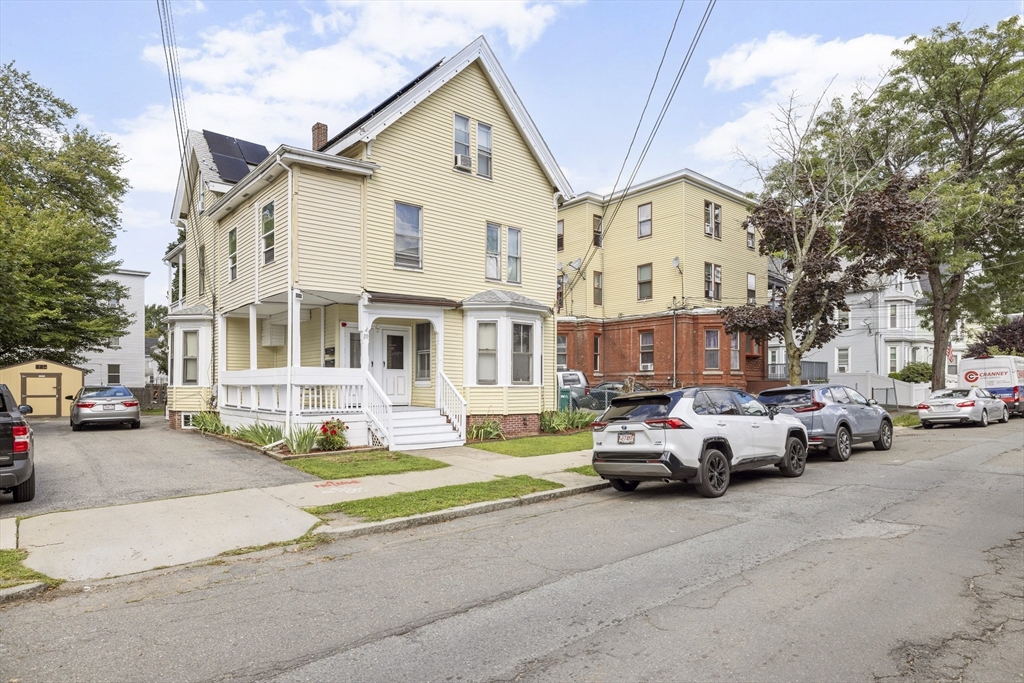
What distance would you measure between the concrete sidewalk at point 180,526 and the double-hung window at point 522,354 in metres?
7.34

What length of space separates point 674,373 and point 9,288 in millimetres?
25888

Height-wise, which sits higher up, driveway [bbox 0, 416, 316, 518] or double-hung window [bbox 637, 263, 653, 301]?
double-hung window [bbox 637, 263, 653, 301]

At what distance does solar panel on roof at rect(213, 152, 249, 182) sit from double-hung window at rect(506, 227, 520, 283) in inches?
381

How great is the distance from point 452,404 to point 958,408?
1854 centimetres

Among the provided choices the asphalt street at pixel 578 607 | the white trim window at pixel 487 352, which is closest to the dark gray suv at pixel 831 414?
the asphalt street at pixel 578 607

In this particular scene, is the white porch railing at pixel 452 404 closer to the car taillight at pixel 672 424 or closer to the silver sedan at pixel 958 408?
the car taillight at pixel 672 424

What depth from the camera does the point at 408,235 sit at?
17.7m

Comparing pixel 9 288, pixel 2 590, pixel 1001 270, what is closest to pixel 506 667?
pixel 2 590

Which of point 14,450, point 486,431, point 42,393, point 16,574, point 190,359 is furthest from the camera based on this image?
point 42,393

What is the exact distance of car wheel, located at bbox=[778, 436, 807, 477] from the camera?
39.2 ft

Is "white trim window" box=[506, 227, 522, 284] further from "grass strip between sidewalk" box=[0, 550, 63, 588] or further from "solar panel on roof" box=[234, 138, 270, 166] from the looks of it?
"grass strip between sidewalk" box=[0, 550, 63, 588]

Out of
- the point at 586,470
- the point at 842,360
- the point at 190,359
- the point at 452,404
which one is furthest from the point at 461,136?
the point at 842,360

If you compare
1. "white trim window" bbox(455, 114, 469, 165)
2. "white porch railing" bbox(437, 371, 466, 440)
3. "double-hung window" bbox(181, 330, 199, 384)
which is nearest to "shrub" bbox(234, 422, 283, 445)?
"white porch railing" bbox(437, 371, 466, 440)

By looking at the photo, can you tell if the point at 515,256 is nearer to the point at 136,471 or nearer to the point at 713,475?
the point at 713,475
